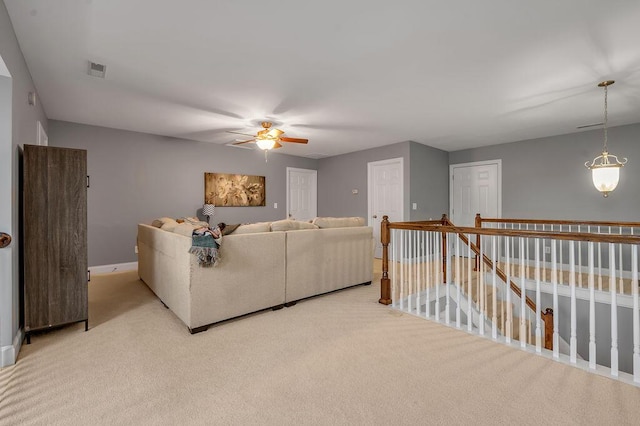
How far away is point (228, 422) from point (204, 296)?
1.24 m

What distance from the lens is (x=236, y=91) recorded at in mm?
3146

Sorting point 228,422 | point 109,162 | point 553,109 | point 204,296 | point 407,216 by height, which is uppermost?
point 553,109

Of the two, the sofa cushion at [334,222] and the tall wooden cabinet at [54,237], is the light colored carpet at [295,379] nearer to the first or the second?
the tall wooden cabinet at [54,237]

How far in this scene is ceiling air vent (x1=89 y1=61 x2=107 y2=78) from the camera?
261cm

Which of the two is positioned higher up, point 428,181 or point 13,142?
point 428,181

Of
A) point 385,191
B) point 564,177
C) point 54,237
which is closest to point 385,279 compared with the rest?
point 385,191

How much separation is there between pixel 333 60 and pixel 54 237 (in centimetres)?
277

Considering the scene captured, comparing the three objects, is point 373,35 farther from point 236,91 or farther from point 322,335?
point 322,335

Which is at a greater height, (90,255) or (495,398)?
(90,255)

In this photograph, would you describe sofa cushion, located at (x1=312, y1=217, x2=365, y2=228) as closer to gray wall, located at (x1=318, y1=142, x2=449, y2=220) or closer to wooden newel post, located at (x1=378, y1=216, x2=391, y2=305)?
wooden newel post, located at (x1=378, y1=216, x2=391, y2=305)

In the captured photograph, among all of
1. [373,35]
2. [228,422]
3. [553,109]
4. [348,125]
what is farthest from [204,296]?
[553,109]

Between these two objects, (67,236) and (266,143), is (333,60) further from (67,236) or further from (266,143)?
(67,236)

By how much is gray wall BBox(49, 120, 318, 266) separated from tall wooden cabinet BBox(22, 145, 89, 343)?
251 cm

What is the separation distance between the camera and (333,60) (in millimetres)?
2516
